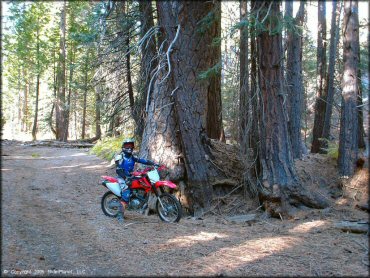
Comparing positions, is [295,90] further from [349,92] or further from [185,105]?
[185,105]

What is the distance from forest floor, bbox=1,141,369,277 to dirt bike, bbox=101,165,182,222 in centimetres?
28

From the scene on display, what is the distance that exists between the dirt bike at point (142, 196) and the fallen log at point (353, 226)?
3.23 metres

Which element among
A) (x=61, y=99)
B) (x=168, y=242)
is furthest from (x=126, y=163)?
(x=61, y=99)

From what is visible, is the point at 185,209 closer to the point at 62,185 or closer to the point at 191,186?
the point at 191,186

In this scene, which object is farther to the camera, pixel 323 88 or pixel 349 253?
pixel 323 88

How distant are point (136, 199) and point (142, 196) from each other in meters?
0.18

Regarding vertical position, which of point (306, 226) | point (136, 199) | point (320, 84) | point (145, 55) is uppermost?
point (320, 84)

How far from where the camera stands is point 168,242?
19.7 feet

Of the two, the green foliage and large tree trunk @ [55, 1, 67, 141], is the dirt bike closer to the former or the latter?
the green foliage

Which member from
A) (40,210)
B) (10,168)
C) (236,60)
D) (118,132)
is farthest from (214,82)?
(118,132)

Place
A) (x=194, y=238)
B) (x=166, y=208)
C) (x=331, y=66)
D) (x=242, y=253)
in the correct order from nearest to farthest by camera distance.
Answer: (x=242, y=253) < (x=194, y=238) < (x=166, y=208) < (x=331, y=66)

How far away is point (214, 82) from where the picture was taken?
36.3 feet

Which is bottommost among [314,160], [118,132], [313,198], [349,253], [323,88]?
[349,253]

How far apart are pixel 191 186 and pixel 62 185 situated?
4.63 meters
